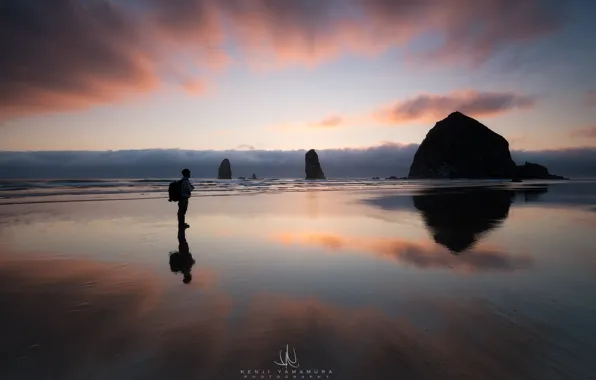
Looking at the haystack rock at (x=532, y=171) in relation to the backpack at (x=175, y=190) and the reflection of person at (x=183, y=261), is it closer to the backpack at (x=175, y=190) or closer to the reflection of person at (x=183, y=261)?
the backpack at (x=175, y=190)

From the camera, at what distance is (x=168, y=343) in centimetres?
405

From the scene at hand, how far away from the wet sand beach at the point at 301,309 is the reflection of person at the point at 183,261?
0.10 m

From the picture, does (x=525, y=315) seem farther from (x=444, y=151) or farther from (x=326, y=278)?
(x=444, y=151)

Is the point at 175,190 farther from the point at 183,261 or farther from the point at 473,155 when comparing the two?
the point at 473,155

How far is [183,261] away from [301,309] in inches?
173

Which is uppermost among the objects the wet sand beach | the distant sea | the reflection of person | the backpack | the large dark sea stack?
the large dark sea stack

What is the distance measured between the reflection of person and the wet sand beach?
0.10m

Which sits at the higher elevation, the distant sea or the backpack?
the backpack

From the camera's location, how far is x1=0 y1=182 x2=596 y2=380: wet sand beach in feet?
11.9

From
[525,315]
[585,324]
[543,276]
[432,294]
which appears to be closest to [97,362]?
[432,294]

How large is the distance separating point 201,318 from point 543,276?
23.7 feet

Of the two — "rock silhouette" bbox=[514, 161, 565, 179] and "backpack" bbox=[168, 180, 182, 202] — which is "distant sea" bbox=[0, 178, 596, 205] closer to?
"backpack" bbox=[168, 180, 182, 202]
